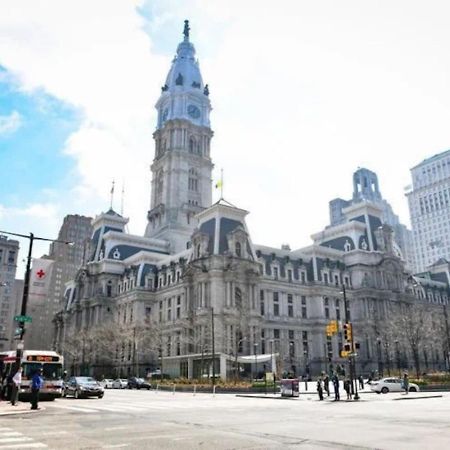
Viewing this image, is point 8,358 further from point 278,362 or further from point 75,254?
point 75,254

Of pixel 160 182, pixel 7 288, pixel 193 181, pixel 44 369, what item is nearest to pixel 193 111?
pixel 193 181

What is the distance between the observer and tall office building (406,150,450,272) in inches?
6757

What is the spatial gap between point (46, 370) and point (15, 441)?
20460 millimetres

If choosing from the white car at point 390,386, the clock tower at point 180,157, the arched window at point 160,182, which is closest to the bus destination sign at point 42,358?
the white car at point 390,386

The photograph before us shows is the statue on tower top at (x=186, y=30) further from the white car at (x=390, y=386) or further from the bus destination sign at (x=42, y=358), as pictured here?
the bus destination sign at (x=42, y=358)

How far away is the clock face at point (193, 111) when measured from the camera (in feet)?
402

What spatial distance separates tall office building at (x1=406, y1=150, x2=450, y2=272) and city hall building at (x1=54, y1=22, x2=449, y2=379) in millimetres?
59308

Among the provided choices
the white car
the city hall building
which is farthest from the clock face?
the white car

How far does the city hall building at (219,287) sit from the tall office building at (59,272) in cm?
4853

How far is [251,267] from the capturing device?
3012 inches

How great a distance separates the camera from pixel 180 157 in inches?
4500

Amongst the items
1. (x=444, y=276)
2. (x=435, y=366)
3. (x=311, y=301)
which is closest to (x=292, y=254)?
(x=311, y=301)

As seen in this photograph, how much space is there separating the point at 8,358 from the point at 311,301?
210 ft

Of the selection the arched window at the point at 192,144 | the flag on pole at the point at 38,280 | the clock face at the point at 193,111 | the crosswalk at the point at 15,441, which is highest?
the clock face at the point at 193,111
